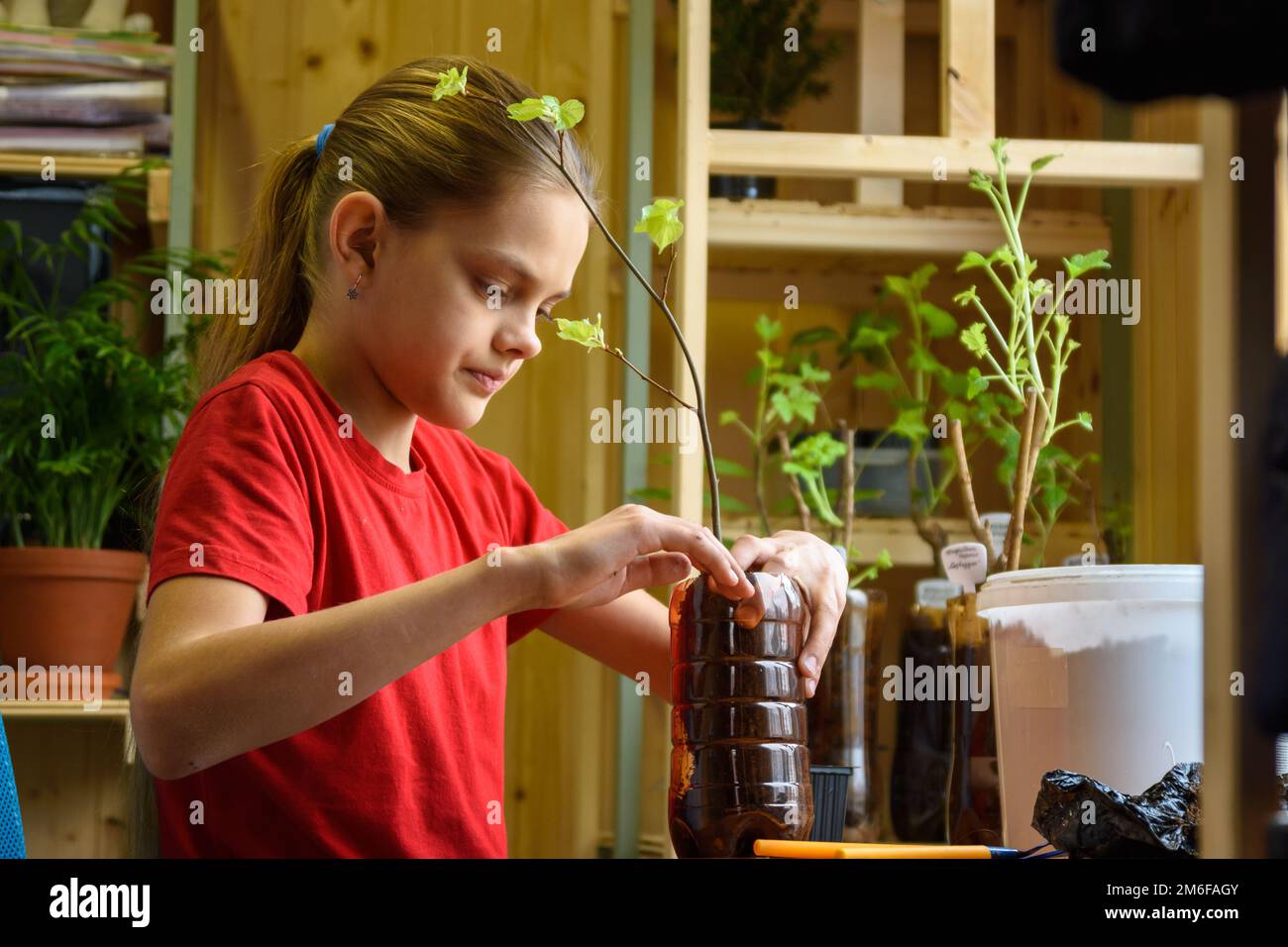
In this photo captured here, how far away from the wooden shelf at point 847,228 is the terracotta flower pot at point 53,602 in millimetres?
898

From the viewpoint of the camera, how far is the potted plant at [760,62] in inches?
81.0

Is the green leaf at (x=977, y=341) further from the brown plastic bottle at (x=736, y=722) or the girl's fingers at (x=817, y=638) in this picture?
the brown plastic bottle at (x=736, y=722)

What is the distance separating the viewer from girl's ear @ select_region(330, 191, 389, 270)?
1088 mm

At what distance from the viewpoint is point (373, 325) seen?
3.59 ft

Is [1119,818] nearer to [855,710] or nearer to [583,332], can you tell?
[583,332]

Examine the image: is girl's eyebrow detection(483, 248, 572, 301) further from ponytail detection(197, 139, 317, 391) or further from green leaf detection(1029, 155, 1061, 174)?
A: green leaf detection(1029, 155, 1061, 174)

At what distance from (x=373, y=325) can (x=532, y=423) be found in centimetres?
135

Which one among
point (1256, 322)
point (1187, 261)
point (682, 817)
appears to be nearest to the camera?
point (1256, 322)

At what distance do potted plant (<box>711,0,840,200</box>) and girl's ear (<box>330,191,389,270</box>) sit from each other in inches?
39.9

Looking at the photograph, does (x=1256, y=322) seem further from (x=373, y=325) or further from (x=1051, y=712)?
(x=373, y=325)

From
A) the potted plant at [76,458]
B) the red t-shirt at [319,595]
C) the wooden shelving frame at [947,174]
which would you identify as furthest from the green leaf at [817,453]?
the potted plant at [76,458]

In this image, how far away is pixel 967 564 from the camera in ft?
4.16
